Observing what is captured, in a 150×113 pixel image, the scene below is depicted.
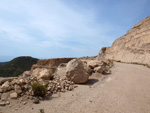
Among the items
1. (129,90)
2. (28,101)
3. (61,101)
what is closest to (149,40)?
(129,90)

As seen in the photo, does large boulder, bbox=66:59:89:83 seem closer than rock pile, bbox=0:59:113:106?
No

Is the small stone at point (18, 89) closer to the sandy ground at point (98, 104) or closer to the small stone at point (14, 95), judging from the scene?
the small stone at point (14, 95)

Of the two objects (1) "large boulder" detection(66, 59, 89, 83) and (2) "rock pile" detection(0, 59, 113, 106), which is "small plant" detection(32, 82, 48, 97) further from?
(1) "large boulder" detection(66, 59, 89, 83)

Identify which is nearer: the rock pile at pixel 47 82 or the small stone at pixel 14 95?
the small stone at pixel 14 95

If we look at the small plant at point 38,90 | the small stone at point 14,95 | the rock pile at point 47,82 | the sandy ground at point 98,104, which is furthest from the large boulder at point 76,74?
the small stone at point 14,95

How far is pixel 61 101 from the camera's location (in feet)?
12.6

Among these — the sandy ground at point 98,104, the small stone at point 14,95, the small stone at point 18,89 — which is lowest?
the sandy ground at point 98,104

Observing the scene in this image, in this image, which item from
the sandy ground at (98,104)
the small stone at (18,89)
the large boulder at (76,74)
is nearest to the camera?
the sandy ground at (98,104)

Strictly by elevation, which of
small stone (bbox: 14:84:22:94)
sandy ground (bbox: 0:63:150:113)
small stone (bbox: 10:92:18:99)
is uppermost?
small stone (bbox: 14:84:22:94)

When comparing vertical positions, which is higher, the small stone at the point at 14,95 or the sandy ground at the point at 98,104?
the small stone at the point at 14,95

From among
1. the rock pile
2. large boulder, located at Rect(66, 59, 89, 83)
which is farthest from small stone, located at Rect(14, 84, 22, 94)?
large boulder, located at Rect(66, 59, 89, 83)

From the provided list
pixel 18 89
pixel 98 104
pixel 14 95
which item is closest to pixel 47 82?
pixel 18 89

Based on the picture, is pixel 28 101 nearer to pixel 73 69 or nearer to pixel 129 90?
pixel 73 69

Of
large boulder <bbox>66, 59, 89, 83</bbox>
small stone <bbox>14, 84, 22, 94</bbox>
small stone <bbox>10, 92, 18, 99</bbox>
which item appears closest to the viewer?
small stone <bbox>10, 92, 18, 99</bbox>
